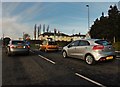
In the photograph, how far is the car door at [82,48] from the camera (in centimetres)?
1417

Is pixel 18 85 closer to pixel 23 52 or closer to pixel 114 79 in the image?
pixel 114 79

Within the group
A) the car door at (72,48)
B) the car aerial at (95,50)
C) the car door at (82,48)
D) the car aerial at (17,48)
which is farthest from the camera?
the car aerial at (17,48)

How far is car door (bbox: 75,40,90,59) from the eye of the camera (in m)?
Answer: 14.2

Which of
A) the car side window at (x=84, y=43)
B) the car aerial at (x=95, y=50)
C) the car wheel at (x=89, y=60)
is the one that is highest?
the car side window at (x=84, y=43)

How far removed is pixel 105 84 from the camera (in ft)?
26.1

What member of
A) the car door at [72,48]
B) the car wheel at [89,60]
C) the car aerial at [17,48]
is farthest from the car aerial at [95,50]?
the car aerial at [17,48]

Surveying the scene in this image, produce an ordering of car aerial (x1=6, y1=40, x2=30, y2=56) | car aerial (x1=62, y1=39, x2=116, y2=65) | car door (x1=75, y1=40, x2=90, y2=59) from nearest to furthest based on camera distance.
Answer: car aerial (x1=62, y1=39, x2=116, y2=65) → car door (x1=75, y1=40, x2=90, y2=59) → car aerial (x1=6, y1=40, x2=30, y2=56)

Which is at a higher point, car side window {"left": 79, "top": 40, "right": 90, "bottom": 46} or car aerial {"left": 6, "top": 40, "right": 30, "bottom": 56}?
car side window {"left": 79, "top": 40, "right": 90, "bottom": 46}

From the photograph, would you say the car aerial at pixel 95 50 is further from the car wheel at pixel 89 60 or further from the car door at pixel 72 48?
the car door at pixel 72 48

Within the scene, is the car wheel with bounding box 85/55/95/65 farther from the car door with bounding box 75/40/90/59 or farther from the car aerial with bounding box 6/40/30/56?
the car aerial with bounding box 6/40/30/56

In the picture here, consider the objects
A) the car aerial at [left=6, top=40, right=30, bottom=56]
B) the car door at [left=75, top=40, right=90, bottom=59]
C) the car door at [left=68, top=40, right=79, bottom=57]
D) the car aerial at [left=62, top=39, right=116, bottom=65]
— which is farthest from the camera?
the car aerial at [left=6, top=40, right=30, bottom=56]

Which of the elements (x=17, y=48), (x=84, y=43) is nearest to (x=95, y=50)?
(x=84, y=43)

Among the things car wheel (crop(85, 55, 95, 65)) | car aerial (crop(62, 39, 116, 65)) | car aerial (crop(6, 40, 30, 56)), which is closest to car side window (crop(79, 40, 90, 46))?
car aerial (crop(62, 39, 116, 65))

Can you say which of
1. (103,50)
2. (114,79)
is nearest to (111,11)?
(103,50)
